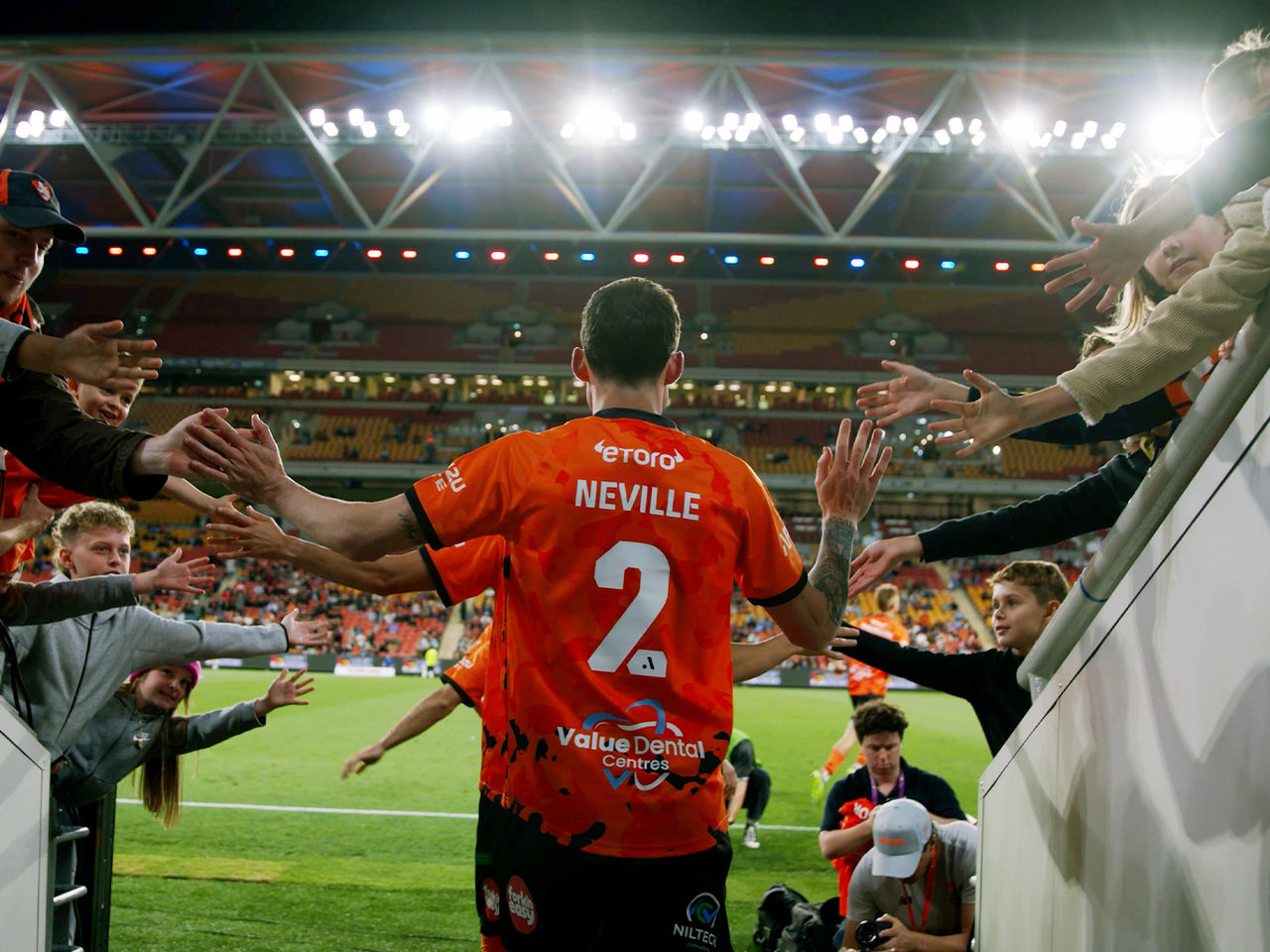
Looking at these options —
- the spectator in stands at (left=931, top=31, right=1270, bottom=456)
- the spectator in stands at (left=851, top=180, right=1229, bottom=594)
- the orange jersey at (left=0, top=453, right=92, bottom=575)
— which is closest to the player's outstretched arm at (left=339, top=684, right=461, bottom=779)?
the orange jersey at (left=0, top=453, right=92, bottom=575)

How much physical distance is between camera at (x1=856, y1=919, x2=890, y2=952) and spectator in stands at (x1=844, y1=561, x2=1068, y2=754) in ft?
2.73

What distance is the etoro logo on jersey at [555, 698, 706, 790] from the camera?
7.20 ft

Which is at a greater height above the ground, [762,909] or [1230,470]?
[1230,470]

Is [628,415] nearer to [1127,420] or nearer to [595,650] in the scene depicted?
[595,650]

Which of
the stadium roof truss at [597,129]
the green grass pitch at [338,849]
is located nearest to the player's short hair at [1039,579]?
the green grass pitch at [338,849]

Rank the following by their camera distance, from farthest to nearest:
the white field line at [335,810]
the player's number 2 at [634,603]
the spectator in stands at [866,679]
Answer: the spectator in stands at [866,679], the white field line at [335,810], the player's number 2 at [634,603]

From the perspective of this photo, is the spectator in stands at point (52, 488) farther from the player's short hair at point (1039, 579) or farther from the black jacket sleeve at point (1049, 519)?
the player's short hair at point (1039, 579)

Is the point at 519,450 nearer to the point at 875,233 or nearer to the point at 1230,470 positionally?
the point at 1230,470

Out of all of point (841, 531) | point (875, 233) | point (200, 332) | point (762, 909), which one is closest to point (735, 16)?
point (875, 233)

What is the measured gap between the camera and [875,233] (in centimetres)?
3450

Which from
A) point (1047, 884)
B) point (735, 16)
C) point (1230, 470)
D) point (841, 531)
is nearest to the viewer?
point (1230, 470)

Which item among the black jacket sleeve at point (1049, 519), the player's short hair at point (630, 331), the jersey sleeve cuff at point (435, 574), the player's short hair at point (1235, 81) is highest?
the player's short hair at point (1235, 81)

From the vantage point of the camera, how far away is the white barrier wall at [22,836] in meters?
2.68

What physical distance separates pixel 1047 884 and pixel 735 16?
20.6 m
